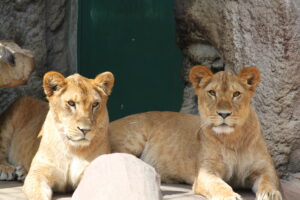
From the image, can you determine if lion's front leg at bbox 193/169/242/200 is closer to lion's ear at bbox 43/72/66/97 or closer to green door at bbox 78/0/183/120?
A: lion's ear at bbox 43/72/66/97

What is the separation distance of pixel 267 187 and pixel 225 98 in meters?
0.64

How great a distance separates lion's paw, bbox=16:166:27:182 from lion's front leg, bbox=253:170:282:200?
5.58 feet

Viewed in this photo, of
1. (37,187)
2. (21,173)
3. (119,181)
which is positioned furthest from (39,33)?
(119,181)

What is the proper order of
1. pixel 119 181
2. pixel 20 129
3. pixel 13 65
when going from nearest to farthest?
1. pixel 119 181
2. pixel 13 65
3. pixel 20 129

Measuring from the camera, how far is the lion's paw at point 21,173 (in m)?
4.80

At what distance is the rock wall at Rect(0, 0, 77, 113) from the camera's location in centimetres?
571

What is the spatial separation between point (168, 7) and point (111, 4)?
58 cm

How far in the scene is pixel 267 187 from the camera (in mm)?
4141

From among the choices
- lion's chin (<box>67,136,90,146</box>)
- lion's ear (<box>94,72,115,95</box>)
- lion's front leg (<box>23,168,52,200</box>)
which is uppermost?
lion's ear (<box>94,72,115,95</box>)

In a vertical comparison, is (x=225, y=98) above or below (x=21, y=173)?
above

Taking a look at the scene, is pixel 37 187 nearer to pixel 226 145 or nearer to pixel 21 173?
pixel 21 173

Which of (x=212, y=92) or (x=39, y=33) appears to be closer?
(x=212, y=92)

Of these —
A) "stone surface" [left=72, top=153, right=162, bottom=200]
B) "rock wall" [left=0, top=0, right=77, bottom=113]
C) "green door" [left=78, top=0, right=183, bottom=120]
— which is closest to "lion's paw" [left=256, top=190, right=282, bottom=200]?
"stone surface" [left=72, top=153, right=162, bottom=200]

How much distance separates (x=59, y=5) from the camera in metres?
6.08
